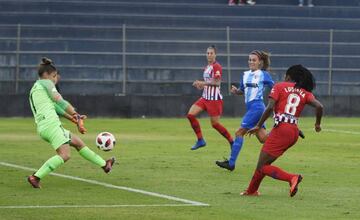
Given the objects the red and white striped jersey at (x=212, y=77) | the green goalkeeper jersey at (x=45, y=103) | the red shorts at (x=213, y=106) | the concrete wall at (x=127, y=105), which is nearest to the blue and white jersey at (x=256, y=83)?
the red and white striped jersey at (x=212, y=77)

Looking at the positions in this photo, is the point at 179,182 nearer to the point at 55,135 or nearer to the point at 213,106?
the point at 55,135

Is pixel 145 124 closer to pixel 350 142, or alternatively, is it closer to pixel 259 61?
pixel 350 142

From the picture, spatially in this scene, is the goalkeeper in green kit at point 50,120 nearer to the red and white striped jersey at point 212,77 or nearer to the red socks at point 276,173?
the red socks at point 276,173

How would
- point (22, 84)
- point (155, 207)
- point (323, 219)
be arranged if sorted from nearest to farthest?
1. point (323, 219)
2. point (155, 207)
3. point (22, 84)

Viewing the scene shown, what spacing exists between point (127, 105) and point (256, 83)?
19.8 meters

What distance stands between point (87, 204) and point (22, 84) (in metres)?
25.9

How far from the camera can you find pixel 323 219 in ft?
40.9

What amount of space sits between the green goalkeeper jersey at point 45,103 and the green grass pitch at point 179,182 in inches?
35.8

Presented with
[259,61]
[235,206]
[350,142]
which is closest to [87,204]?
[235,206]

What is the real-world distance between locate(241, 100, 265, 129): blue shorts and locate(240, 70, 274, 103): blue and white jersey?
0.33 ft

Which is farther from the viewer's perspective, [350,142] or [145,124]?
[145,124]

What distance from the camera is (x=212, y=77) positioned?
2316 cm

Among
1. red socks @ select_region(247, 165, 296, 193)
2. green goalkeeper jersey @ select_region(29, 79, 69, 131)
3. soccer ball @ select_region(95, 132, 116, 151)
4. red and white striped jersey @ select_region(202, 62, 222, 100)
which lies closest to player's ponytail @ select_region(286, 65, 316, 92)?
red socks @ select_region(247, 165, 296, 193)

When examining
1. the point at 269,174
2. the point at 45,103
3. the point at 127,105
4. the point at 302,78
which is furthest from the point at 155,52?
the point at 269,174
